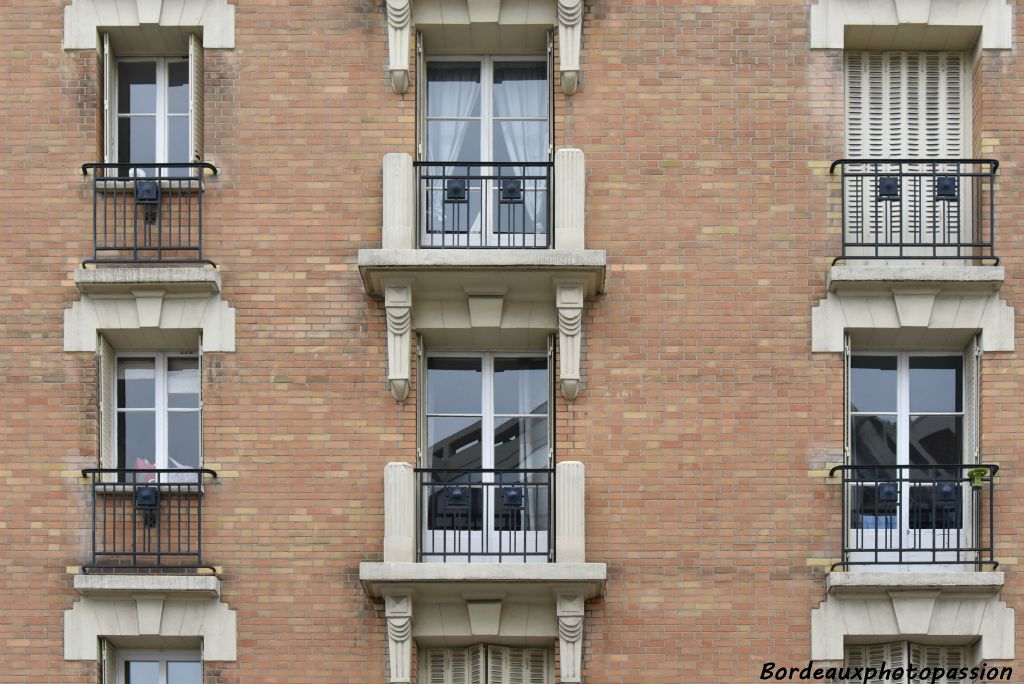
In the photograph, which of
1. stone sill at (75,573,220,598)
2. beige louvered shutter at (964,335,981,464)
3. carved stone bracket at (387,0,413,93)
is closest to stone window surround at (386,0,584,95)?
carved stone bracket at (387,0,413,93)

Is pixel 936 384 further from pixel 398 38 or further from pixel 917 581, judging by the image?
pixel 398 38

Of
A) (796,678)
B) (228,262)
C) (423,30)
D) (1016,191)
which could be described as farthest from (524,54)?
(796,678)

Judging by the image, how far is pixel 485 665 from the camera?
17.7m

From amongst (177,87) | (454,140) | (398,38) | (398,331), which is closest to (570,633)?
(398,331)

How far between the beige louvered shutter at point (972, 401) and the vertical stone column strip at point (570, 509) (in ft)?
12.3

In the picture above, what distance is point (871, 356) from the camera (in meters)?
18.2

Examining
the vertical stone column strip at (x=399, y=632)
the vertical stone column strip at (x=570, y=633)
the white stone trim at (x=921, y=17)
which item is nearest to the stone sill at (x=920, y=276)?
the white stone trim at (x=921, y=17)

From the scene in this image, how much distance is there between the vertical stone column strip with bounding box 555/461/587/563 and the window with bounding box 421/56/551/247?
232cm

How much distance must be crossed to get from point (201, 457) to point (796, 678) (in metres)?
5.92

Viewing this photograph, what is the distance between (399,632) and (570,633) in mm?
1561

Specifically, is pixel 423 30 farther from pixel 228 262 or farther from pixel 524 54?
pixel 228 262

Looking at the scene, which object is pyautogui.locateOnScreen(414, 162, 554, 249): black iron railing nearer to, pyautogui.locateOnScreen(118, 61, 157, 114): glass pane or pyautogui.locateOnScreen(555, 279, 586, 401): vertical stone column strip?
pyautogui.locateOnScreen(555, 279, 586, 401): vertical stone column strip

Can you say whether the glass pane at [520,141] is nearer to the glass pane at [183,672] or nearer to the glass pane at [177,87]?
the glass pane at [177,87]

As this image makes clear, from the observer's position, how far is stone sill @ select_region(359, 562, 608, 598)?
55.5 feet
